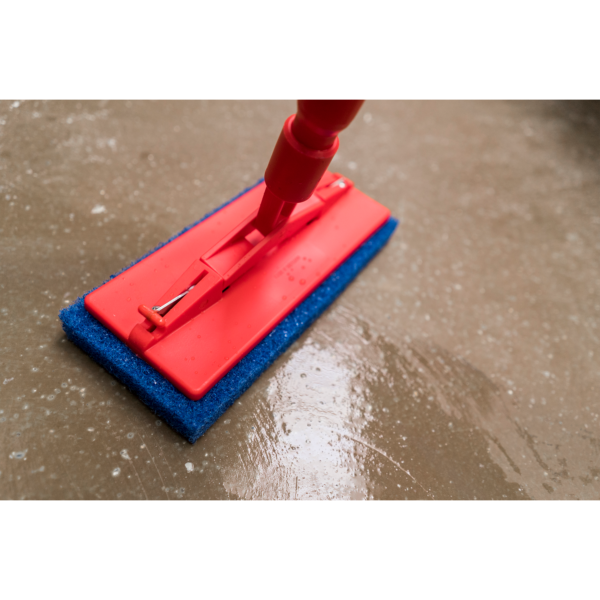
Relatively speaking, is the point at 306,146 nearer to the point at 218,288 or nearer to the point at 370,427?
the point at 218,288

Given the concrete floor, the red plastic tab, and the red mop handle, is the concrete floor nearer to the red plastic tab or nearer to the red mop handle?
the red plastic tab

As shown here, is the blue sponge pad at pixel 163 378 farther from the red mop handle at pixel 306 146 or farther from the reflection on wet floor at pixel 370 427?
the red mop handle at pixel 306 146

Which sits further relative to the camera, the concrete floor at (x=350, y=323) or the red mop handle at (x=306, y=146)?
the concrete floor at (x=350, y=323)

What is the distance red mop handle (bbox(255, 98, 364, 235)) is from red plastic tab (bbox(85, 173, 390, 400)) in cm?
16

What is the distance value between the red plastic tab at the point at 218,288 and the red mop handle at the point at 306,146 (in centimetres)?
16

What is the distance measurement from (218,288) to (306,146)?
322 millimetres

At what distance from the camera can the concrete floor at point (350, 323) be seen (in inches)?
34.3

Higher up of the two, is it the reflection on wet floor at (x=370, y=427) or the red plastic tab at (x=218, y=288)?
the red plastic tab at (x=218, y=288)

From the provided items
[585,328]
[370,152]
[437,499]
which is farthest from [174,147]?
[585,328]

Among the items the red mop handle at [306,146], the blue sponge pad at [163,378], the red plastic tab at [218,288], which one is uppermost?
the red mop handle at [306,146]

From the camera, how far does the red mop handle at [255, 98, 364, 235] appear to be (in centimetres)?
69

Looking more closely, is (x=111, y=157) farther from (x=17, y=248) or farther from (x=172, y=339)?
(x=172, y=339)

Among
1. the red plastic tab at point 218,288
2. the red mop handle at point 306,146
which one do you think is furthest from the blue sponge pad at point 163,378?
the red mop handle at point 306,146

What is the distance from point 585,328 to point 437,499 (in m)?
0.62
